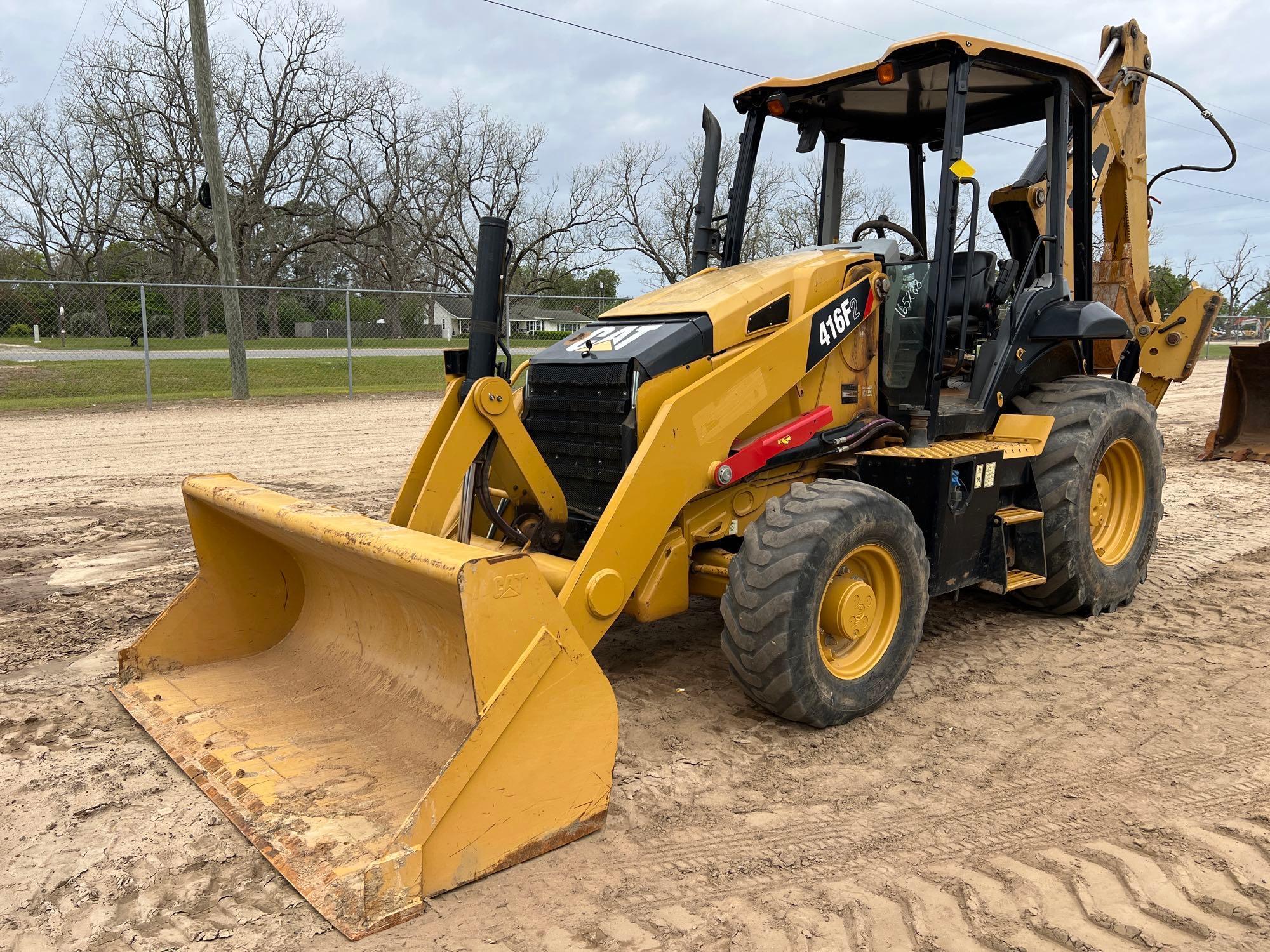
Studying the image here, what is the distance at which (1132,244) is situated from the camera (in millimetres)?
6852

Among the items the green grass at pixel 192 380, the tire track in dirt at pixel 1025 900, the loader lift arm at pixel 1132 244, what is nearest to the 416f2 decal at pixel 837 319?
the tire track in dirt at pixel 1025 900

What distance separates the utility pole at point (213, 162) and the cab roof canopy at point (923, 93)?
13214 millimetres

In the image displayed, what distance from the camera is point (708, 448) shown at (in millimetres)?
3818

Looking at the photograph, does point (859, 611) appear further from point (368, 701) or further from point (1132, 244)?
point (1132, 244)

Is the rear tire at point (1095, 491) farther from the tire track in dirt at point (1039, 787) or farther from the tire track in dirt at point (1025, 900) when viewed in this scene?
the tire track in dirt at point (1025, 900)

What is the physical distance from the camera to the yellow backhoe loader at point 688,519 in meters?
2.87

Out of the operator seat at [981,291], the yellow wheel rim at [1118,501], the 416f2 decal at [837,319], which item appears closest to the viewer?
the 416f2 decal at [837,319]

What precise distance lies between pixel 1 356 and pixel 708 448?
18.2 meters

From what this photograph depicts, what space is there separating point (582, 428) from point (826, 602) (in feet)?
4.17

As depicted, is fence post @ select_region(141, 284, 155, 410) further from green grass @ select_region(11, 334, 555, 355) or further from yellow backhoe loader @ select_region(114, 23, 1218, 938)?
yellow backhoe loader @ select_region(114, 23, 1218, 938)

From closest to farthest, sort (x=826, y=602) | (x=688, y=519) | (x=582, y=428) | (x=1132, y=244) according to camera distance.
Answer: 1. (x=826, y=602)
2. (x=688, y=519)
3. (x=582, y=428)
4. (x=1132, y=244)

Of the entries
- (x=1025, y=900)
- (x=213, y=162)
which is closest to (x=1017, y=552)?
(x=1025, y=900)

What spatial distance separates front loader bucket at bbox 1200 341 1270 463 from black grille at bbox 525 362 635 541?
8.88m

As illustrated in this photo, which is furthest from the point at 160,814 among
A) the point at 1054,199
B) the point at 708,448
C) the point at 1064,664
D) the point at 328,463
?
the point at 328,463
